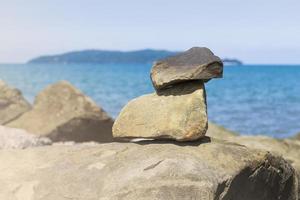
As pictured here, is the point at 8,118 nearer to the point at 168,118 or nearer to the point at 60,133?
the point at 60,133

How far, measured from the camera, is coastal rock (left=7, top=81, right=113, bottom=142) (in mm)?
11039

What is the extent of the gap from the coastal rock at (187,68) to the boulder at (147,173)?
2.25ft

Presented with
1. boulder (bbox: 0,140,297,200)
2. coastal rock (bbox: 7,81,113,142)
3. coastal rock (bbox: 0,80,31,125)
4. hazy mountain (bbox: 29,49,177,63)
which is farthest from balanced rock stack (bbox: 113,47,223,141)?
hazy mountain (bbox: 29,49,177,63)

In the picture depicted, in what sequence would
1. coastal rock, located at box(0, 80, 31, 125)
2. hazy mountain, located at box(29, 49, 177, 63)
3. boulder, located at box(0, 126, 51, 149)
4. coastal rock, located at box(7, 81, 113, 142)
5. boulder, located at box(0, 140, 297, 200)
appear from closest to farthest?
1. boulder, located at box(0, 140, 297, 200)
2. boulder, located at box(0, 126, 51, 149)
3. coastal rock, located at box(7, 81, 113, 142)
4. coastal rock, located at box(0, 80, 31, 125)
5. hazy mountain, located at box(29, 49, 177, 63)

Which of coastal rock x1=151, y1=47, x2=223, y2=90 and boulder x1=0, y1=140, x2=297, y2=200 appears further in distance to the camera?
coastal rock x1=151, y1=47, x2=223, y2=90

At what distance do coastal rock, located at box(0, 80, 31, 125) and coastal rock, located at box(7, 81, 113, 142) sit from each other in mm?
1576

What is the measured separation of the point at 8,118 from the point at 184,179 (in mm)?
8987

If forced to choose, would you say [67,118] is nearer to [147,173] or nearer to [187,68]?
[187,68]

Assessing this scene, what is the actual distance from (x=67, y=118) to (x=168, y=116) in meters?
5.78

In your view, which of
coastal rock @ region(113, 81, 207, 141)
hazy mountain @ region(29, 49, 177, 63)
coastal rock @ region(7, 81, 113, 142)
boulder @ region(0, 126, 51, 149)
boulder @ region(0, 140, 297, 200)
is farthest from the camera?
hazy mountain @ region(29, 49, 177, 63)

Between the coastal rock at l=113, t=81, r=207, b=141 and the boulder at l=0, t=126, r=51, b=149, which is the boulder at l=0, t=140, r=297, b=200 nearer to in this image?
the coastal rock at l=113, t=81, r=207, b=141

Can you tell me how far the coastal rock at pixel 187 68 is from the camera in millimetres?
5664

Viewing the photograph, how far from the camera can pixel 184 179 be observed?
4988mm

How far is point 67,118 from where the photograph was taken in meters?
11.1
